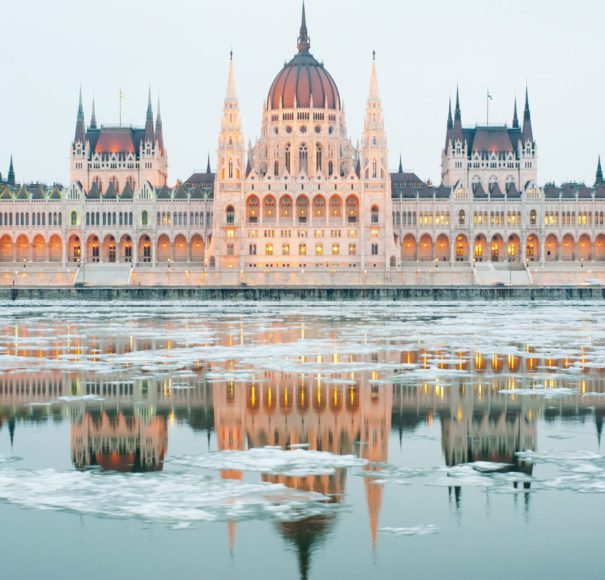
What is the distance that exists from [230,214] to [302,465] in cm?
11405

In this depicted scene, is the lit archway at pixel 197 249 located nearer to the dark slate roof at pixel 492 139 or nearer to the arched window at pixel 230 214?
the arched window at pixel 230 214

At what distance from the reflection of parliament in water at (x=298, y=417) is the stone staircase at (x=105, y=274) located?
90.3m

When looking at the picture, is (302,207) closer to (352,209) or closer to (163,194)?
(352,209)

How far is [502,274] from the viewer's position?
117 metres

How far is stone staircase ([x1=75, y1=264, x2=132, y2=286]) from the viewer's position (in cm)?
11469

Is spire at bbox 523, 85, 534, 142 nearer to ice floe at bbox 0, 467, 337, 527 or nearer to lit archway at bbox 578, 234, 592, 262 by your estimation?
lit archway at bbox 578, 234, 592, 262

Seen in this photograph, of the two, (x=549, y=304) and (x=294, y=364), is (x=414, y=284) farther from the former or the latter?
(x=294, y=364)

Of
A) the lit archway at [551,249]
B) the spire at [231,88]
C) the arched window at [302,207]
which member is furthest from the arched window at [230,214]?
the lit archway at [551,249]

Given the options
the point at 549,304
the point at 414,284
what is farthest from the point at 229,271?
the point at 549,304

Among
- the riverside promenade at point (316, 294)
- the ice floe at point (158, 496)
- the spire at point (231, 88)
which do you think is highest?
the spire at point (231, 88)

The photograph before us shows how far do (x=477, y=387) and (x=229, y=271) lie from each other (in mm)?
95627

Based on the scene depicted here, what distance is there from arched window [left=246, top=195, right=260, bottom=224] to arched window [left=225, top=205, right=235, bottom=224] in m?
2.11

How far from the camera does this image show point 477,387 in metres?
23.5

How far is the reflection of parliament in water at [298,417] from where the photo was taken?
51.0ft
